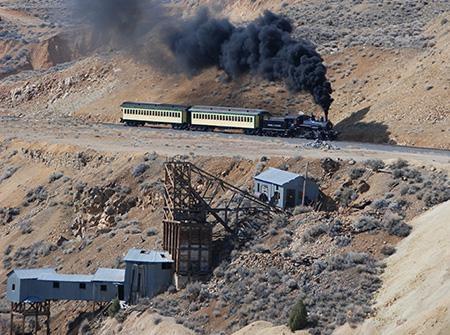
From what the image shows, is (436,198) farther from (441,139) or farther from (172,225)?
(441,139)

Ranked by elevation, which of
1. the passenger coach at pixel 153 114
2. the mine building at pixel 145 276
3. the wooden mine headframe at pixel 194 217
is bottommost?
the passenger coach at pixel 153 114

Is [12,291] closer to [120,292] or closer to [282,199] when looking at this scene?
[120,292]

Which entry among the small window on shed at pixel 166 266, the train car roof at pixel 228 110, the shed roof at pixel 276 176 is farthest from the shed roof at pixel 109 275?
the train car roof at pixel 228 110

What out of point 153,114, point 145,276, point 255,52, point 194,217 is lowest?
point 153,114

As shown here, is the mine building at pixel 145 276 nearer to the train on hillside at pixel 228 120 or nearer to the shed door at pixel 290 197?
the shed door at pixel 290 197

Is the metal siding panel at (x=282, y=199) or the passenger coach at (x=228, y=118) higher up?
the metal siding panel at (x=282, y=199)

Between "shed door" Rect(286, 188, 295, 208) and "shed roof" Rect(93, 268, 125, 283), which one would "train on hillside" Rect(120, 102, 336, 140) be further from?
"shed roof" Rect(93, 268, 125, 283)

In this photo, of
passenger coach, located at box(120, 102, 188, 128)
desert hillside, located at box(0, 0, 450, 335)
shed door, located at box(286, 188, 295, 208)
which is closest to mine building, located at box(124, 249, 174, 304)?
desert hillside, located at box(0, 0, 450, 335)

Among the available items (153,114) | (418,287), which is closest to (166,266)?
(418,287)
